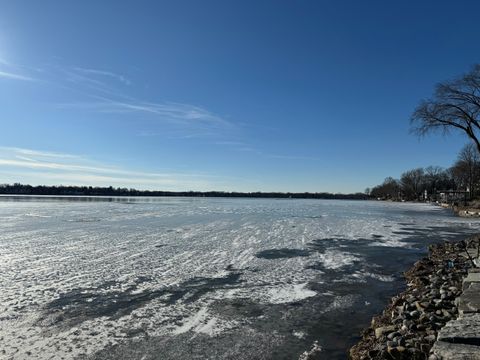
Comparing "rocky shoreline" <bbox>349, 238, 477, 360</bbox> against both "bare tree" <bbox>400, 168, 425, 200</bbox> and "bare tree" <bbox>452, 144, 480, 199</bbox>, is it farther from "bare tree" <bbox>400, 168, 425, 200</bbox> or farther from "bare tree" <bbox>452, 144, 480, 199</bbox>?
"bare tree" <bbox>400, 168, 425, 200</bbox>

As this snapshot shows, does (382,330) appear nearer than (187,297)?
Yes

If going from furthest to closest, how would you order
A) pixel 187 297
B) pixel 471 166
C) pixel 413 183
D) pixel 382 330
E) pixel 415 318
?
pixel 413 183 → pixel 471 166 → pixel 187 297 → pixel 415 318 → pixel 382 330

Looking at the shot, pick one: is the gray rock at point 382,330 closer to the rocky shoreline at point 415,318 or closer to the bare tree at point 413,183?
the rocky shoreline at point 415,318

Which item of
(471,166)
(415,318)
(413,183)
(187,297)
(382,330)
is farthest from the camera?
(413,183)

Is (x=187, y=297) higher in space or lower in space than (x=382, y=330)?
lower

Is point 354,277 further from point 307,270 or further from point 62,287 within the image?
point 62,287

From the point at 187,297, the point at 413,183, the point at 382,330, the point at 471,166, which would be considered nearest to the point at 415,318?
the point at 382,330

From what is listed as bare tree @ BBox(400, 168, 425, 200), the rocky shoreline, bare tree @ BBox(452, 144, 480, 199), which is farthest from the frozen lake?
bare tree @ BBox(400, 168, 425, 200)

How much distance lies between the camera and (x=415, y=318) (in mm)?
6930

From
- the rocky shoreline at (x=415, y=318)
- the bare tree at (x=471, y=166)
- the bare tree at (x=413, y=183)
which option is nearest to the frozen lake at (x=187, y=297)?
the rocky shoreline at (x=415, y=318)

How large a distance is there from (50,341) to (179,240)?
12.6m

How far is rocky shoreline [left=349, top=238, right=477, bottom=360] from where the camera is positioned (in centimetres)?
550

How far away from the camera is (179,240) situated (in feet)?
61.7

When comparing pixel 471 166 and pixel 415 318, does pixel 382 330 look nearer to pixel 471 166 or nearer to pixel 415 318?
pixel 415 318
